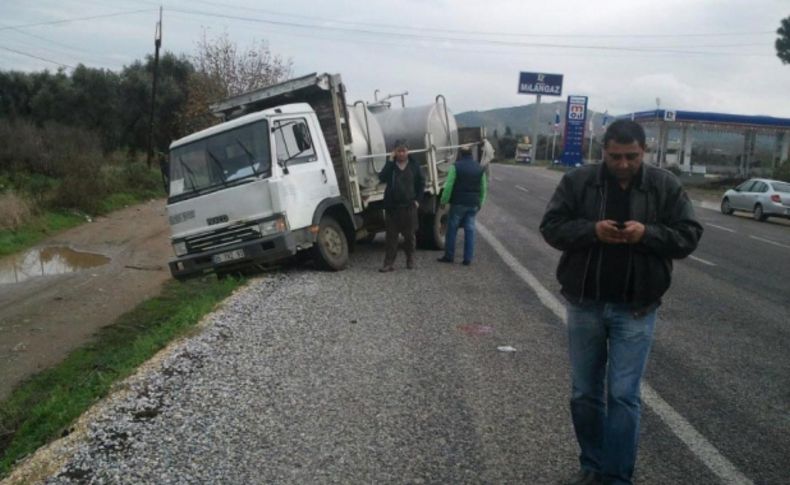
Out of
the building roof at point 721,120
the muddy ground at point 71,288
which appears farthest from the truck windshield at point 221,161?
the building roof at point 721,120

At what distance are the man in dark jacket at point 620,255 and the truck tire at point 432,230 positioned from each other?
930 cm

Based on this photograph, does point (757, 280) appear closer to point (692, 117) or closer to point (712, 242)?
point (712, 242)

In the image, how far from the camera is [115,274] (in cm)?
1438

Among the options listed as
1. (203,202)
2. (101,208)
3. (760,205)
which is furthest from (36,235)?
(760,205)

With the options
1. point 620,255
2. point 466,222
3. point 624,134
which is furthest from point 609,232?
A: point 466,222

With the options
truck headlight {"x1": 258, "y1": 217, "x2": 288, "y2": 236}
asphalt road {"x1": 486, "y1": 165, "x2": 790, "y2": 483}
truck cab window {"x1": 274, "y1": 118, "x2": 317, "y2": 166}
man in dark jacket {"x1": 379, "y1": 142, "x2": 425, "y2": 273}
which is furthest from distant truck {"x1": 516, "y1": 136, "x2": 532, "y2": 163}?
truck headlight {"x1": 258, "y1": 217, "x2": 288, "y2": 236}

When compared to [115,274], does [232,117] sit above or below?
above

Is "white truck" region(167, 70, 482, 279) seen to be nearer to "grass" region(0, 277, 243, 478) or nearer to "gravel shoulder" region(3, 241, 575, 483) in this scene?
"grass" region(0, 277, 243, 478)

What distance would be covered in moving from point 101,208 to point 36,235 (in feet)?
15.0

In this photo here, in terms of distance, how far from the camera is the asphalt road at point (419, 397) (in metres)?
3.97

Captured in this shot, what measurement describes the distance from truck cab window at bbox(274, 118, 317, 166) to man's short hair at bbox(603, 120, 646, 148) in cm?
668

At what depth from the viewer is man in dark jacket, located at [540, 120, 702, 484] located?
3.35m

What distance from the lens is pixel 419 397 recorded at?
16.5ft

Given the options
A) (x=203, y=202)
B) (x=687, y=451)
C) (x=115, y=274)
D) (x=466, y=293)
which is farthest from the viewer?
(x=115, y=274)
